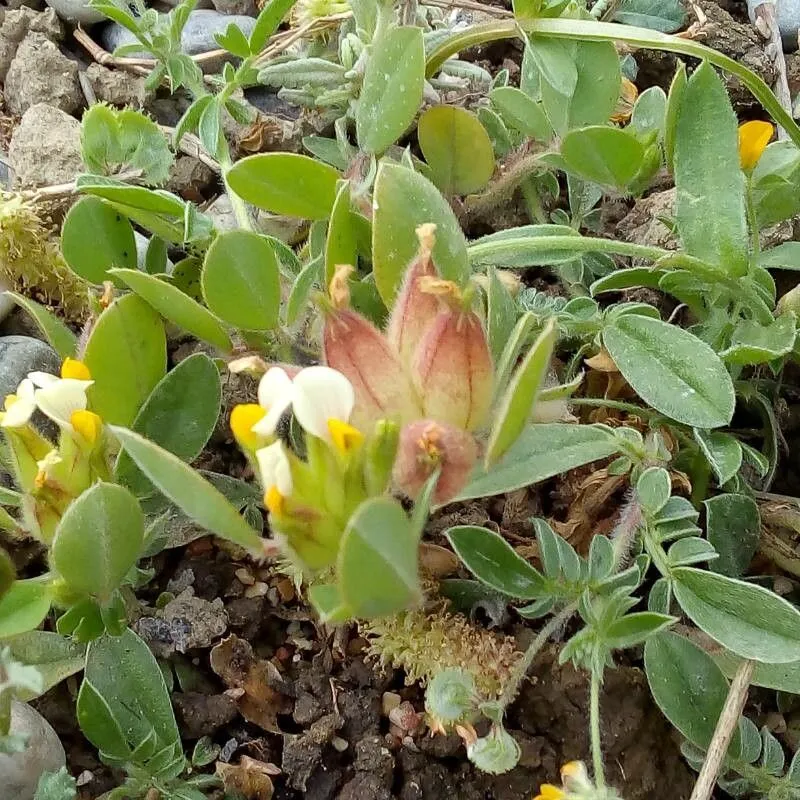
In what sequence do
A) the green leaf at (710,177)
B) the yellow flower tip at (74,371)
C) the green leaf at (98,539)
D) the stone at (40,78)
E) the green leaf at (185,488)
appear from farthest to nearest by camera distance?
1. the stone at (40,78)
2. the green leaf at (710,177)
3. the yellow flower tip at (74,371)
4. the green leaf at (98,539)
5. the green leaf at (185,488)

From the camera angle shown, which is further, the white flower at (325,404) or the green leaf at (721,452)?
the green leaf at (721,452)

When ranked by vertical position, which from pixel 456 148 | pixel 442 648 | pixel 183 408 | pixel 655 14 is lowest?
pixel 442 648

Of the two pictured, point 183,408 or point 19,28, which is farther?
point 19,28

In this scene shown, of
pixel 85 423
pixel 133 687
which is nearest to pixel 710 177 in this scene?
pixel 85 423

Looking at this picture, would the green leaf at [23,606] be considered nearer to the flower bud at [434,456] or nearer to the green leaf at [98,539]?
the green leaf at [98,539]

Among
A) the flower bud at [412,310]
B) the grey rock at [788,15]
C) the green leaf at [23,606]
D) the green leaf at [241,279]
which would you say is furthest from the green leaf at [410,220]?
the grey rock at [788,15]

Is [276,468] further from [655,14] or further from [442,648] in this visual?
[655,14]

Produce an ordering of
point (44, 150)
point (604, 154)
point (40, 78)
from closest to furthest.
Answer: point (604, 154) → point (44, 150) → point (40, 78)

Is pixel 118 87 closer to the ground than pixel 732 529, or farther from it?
farther from it
